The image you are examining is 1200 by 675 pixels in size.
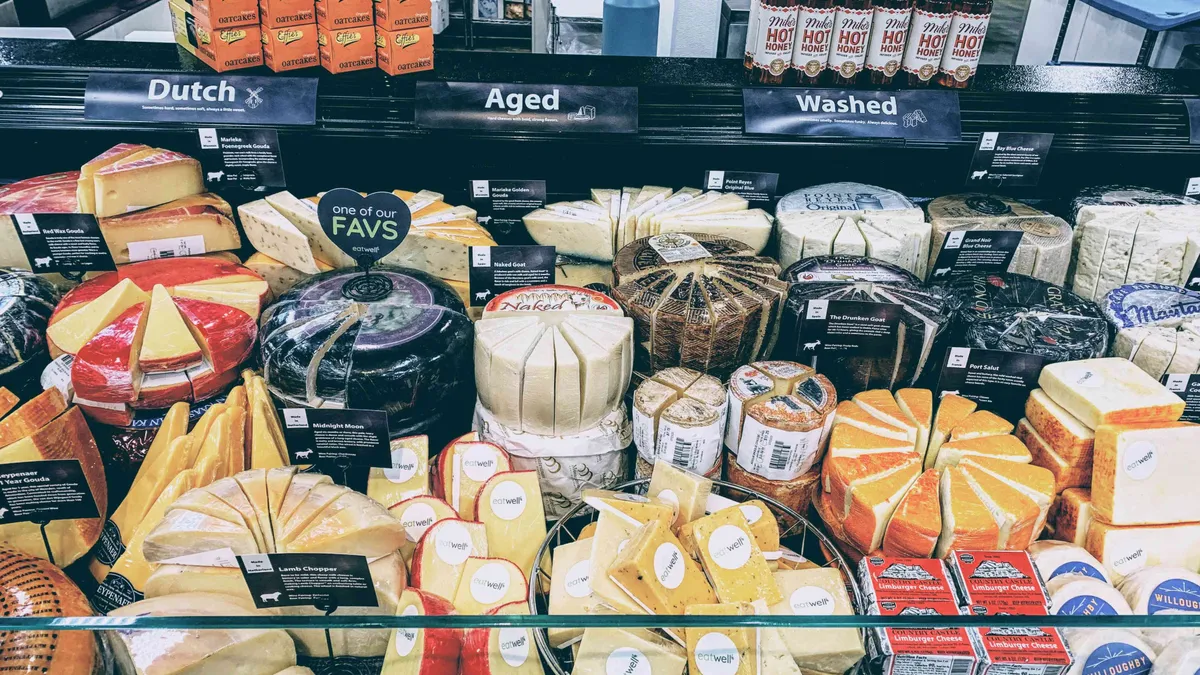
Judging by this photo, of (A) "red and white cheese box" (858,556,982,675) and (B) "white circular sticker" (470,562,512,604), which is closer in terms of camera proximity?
(A) "red and white cheese box" (858,556,982,675)

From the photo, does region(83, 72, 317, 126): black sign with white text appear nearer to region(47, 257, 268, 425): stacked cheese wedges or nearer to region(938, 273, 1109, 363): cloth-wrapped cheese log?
region(47, 257, 268, 425): stacked cheese wedges

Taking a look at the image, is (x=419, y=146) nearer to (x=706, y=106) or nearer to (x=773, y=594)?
(x=706, y=106)

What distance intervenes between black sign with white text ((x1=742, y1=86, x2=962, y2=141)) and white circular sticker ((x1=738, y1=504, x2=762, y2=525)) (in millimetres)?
1029

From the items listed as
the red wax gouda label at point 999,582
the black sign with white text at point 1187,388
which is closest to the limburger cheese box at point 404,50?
the red wax gouda label at point 999,582

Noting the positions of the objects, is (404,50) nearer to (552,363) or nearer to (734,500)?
(552,363)

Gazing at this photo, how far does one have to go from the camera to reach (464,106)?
2.12 metres

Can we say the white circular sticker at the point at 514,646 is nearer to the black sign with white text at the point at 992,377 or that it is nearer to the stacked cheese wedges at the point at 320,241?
the stacked cheese wedges at the point at 320,241

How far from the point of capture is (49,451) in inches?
64.9

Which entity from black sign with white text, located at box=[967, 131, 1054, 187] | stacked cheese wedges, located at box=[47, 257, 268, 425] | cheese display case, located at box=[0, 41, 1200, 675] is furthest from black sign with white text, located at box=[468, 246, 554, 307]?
black sign with white text, located at box=[967, 131, 1054, 187]

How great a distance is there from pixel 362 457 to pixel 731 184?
132 cm

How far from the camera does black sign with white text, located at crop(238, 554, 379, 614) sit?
1302 mm

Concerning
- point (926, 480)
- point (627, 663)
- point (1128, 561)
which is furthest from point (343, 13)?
point (1128, 561)

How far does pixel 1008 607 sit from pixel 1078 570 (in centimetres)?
32

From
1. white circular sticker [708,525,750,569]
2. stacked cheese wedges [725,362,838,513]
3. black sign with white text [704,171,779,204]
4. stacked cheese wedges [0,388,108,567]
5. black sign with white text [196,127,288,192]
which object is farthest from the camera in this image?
black sign with white text [704,171,779,204]
